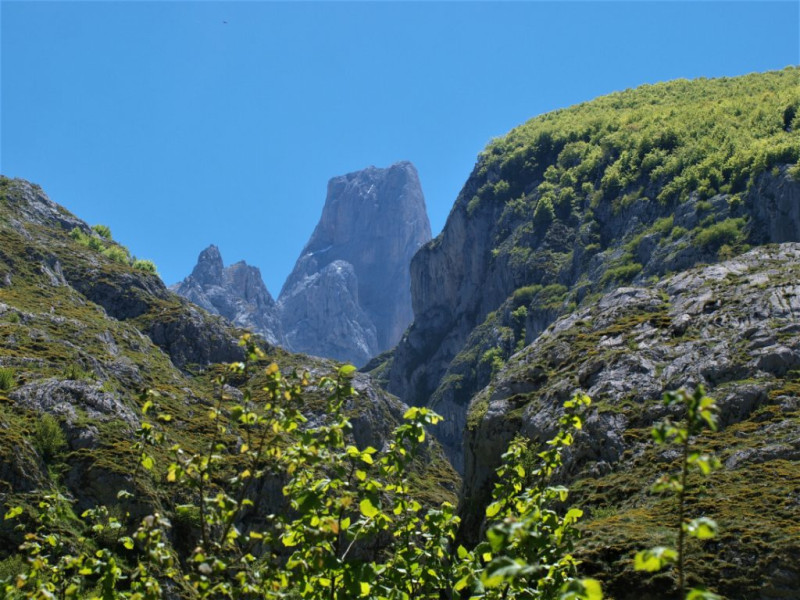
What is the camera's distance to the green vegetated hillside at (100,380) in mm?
32094

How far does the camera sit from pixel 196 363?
68.4 m

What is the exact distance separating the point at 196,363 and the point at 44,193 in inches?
1760

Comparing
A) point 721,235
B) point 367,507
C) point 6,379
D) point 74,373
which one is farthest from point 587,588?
point 721,235

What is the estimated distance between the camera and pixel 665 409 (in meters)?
26.9

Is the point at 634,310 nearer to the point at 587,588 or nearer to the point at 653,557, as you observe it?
the point at 653,557

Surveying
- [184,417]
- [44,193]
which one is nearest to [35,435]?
[184,417]

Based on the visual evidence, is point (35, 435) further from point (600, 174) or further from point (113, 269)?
point (600, 174)

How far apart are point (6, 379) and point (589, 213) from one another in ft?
250

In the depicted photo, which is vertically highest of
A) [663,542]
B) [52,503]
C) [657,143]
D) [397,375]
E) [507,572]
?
[657,143]

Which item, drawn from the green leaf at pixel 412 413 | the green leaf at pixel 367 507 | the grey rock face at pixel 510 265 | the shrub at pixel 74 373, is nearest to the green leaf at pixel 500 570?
the green leaf at pixel 367 507

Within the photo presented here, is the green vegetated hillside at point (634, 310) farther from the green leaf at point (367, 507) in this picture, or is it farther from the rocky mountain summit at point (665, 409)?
the green leaf at point (367, 507)

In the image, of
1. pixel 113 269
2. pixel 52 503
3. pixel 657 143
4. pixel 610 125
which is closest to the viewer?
pixel 52 503

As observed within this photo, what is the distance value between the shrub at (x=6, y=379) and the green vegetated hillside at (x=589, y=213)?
50966 mm

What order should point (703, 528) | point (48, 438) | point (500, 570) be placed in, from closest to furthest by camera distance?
point (500, 570)
point (703, 528)
point (48, 438)
